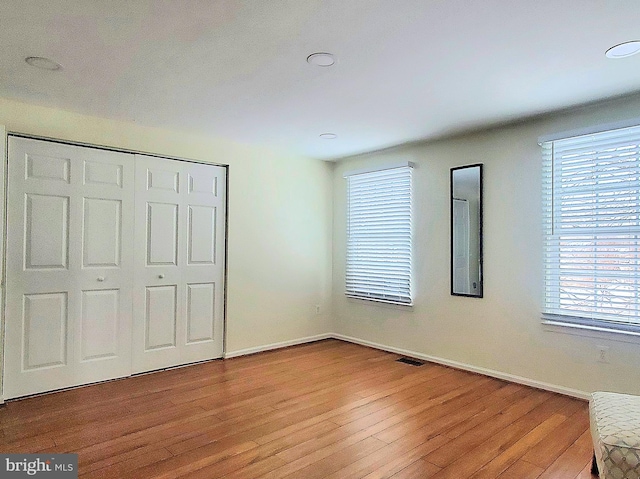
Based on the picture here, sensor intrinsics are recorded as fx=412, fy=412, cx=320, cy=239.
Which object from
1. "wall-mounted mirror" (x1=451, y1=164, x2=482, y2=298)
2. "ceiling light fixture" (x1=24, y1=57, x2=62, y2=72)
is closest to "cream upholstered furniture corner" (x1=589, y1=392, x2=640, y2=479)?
"wall-mounted mirror" (x1=451, y1=164, x2=482, y2=298)

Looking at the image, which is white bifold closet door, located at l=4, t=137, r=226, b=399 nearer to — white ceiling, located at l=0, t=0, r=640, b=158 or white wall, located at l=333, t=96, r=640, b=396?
white ceiling, located at l=0, t=0, r=640, b=158

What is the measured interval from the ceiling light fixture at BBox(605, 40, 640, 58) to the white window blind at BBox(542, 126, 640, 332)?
94cm

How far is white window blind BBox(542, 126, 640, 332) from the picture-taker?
316cm

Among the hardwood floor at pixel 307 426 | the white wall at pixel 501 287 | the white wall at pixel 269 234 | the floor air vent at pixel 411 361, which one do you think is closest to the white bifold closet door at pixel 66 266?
the hardwood floor at pixel 307 426

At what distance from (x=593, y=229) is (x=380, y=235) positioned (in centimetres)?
228

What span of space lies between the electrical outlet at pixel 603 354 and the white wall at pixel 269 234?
319cm

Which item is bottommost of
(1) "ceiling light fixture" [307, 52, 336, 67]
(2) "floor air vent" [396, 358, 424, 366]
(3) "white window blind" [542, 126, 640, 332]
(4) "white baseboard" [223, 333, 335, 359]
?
(2) "floor air vent" [396, 358, 424, 366]

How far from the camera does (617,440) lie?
1.88 metres

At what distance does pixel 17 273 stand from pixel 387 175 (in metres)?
3.81

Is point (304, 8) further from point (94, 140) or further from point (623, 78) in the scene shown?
point (94, 140)

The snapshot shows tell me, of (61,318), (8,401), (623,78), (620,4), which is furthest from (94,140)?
(623,78)

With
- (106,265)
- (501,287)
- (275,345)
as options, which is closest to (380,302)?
(275,345)

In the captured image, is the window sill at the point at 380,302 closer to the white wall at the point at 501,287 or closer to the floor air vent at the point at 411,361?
the white wall at the point at 501,287

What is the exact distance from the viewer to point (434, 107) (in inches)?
135
